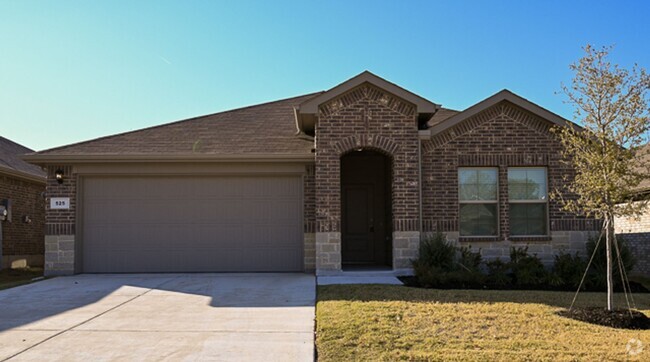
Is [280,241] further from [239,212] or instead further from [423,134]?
[423,134]

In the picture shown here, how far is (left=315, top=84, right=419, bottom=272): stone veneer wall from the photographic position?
11.9 m

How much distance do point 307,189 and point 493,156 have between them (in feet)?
13.9

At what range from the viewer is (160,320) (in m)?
7.67

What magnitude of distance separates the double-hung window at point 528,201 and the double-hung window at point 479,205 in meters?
0.37

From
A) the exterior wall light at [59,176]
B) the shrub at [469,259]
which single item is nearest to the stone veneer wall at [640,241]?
the shrub at [469,259]

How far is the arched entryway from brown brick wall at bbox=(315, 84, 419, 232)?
2605 mm

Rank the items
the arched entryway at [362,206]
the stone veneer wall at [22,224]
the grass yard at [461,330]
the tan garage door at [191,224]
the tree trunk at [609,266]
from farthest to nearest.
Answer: the stone veneer wall at [22,224]
the arched entryway at [362,206]
the tan garage door at [191,224]
the tree trunk at [609,266]
the grass yard at [461,330]

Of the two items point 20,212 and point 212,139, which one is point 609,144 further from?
point 20,212

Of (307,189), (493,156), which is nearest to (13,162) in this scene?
(307,189)

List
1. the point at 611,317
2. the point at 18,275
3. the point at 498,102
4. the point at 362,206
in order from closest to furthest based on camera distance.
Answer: the point at 611,317 → the point at 498,102 → the point at 18,275 → the point at 362,206

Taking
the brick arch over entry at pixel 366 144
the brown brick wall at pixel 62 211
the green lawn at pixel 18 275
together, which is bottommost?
the green lawn at pixel 18 275

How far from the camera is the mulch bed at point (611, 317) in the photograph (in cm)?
732

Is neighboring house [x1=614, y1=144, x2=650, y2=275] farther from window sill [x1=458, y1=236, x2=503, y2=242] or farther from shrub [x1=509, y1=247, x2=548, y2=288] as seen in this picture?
window sill [x1=458, y1=236, x2=503, y2=242]

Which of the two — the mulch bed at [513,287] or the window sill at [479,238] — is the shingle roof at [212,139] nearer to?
the window sill at [479,238]
